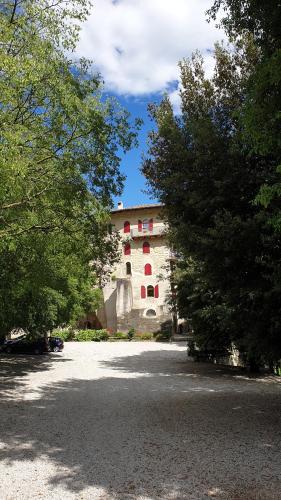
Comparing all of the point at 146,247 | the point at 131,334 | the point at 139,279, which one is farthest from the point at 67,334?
the point at 146,247

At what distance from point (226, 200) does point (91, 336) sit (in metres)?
41.9

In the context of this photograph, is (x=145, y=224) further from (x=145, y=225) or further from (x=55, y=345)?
(x=55, y=345)

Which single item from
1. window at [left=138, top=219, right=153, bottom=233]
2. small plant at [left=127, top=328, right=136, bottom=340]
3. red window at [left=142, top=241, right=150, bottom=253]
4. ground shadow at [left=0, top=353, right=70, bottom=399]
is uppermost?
window at [left=138, top=219, right=153, bottom=233]

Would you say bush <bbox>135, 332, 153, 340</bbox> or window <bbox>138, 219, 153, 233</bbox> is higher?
window <bbox>138, 219, 153, 233</bbox>

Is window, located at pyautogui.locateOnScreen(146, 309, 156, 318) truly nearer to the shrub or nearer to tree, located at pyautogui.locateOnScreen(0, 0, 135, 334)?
the shrub

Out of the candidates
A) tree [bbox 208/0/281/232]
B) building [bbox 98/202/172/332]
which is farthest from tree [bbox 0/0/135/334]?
building [bbox 98/202/172/332]

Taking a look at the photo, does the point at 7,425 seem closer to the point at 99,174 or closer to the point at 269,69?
the point at 99,174

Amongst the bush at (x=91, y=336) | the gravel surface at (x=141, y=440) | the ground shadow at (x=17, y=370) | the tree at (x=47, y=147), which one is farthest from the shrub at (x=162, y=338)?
→ the tree at (x=47, y=147)

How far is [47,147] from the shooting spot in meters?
10.7

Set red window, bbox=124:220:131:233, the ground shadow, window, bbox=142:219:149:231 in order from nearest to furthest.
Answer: the ground shadow, window, bbox=142:219:149:231, red window, bbox=124:220:131:233

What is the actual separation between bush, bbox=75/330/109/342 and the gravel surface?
3162 cm

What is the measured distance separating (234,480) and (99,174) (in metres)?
7.94

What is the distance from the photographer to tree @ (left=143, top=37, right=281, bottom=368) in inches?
332

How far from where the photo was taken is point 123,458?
7.25 m
